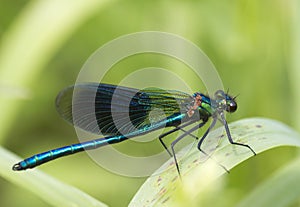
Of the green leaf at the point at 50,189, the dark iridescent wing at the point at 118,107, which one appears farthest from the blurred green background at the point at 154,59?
the green leaf at the point at 50,189

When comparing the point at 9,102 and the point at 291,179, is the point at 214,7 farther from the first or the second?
the point at 291,179

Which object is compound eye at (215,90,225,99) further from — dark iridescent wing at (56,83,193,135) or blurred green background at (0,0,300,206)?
blurred green background at (0,0,300,206)

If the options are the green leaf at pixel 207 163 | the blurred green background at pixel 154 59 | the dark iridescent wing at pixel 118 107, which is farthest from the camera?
the blurred green background at pixel 154 59

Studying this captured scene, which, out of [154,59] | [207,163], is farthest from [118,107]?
[154,59]

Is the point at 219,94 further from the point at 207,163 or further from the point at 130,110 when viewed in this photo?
the point at 207,163

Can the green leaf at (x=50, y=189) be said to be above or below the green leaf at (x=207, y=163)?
above

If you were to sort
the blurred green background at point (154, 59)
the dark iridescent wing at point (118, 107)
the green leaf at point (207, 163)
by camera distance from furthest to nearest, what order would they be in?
the blurred green background at point (154, 59)
the dark iridescent wing at point (118, 107)
the green leaf at point (207, 163)

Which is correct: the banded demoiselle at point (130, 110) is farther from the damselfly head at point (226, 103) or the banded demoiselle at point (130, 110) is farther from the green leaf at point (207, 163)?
the green leaf at point (207, 163)

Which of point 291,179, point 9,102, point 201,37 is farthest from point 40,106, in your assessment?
point 291,179
